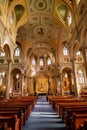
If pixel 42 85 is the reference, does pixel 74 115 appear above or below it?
below

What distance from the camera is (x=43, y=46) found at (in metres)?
33.2

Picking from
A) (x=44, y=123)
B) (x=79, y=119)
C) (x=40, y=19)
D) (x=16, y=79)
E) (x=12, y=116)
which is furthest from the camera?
(x=16, y=79)

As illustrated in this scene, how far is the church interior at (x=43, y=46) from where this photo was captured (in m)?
15.2

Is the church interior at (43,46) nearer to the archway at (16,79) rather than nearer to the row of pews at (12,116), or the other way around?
the archway at (16,79)

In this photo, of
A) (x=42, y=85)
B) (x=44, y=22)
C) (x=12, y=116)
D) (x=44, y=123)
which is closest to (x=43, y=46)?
(x=44, y=22)

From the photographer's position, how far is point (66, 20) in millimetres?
19656

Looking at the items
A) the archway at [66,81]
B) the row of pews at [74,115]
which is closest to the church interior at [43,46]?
the archway at [66,81]

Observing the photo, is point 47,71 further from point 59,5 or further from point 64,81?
point 59,5

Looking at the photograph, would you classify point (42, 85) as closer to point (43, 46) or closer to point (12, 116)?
point (43, 46)

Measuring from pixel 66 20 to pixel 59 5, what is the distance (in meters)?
2.45

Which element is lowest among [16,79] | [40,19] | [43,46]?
[16,79]

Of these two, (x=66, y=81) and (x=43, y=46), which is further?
(x=66, y=81)

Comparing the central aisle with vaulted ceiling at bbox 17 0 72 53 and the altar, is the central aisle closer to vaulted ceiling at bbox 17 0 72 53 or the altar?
vaulted ceiling at bbox 17 0 72 53

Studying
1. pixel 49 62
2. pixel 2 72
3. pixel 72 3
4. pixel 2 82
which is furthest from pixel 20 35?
pixel 49 62
